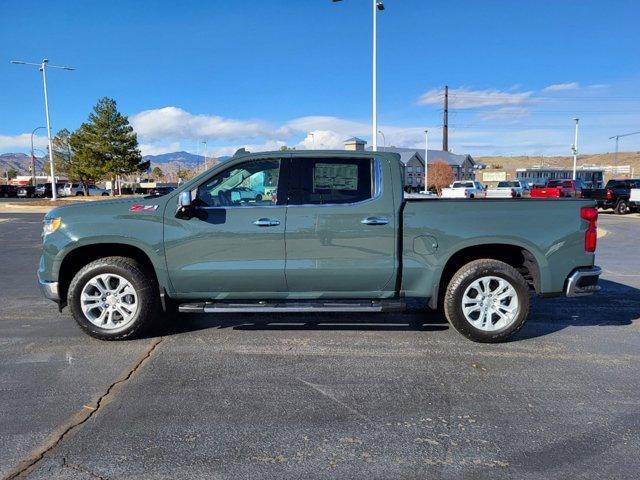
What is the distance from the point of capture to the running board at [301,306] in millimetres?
5078

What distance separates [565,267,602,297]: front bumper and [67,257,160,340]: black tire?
13.7ft

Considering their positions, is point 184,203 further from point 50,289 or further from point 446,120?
point 446,120

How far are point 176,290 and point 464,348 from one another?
296 centimetres

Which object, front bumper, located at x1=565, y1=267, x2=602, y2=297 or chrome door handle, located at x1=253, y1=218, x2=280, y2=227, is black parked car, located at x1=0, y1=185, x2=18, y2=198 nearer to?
chrome door handle, located at x1=253, y1=218, x2=280, y2=227

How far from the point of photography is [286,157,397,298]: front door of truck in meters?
5.09

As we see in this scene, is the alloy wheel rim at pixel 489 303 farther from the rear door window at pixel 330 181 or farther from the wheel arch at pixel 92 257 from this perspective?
the wheel arch at pixel 92 257

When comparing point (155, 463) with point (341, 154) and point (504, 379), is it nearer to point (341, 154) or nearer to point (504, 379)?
point (504, 379)

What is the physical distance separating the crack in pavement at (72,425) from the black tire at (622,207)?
29.0 m

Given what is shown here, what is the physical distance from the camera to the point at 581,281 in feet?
16.9

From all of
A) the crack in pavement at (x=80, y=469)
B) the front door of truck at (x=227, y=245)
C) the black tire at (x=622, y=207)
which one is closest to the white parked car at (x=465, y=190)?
the black tire at (x=622, y=207)

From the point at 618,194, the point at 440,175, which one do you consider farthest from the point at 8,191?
the point at 618,194

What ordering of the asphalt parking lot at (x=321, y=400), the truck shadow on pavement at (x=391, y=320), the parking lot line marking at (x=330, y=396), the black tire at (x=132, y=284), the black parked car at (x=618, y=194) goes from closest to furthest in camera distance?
the asphalt parking lot at (x=321, y=400) < the parking lot line marking at (x=330, y=396) < the black tire at (x=132, y=284) < the truck shadow on pavement at (x=391, y=320) < the black parked car at (x=618, y=194)

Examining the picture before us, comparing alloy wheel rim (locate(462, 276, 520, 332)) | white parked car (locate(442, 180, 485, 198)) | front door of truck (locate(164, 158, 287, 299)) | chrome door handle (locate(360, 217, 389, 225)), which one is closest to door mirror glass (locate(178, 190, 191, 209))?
front door of truck (locate(164, 158, 287, 299))

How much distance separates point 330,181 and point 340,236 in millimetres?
596
